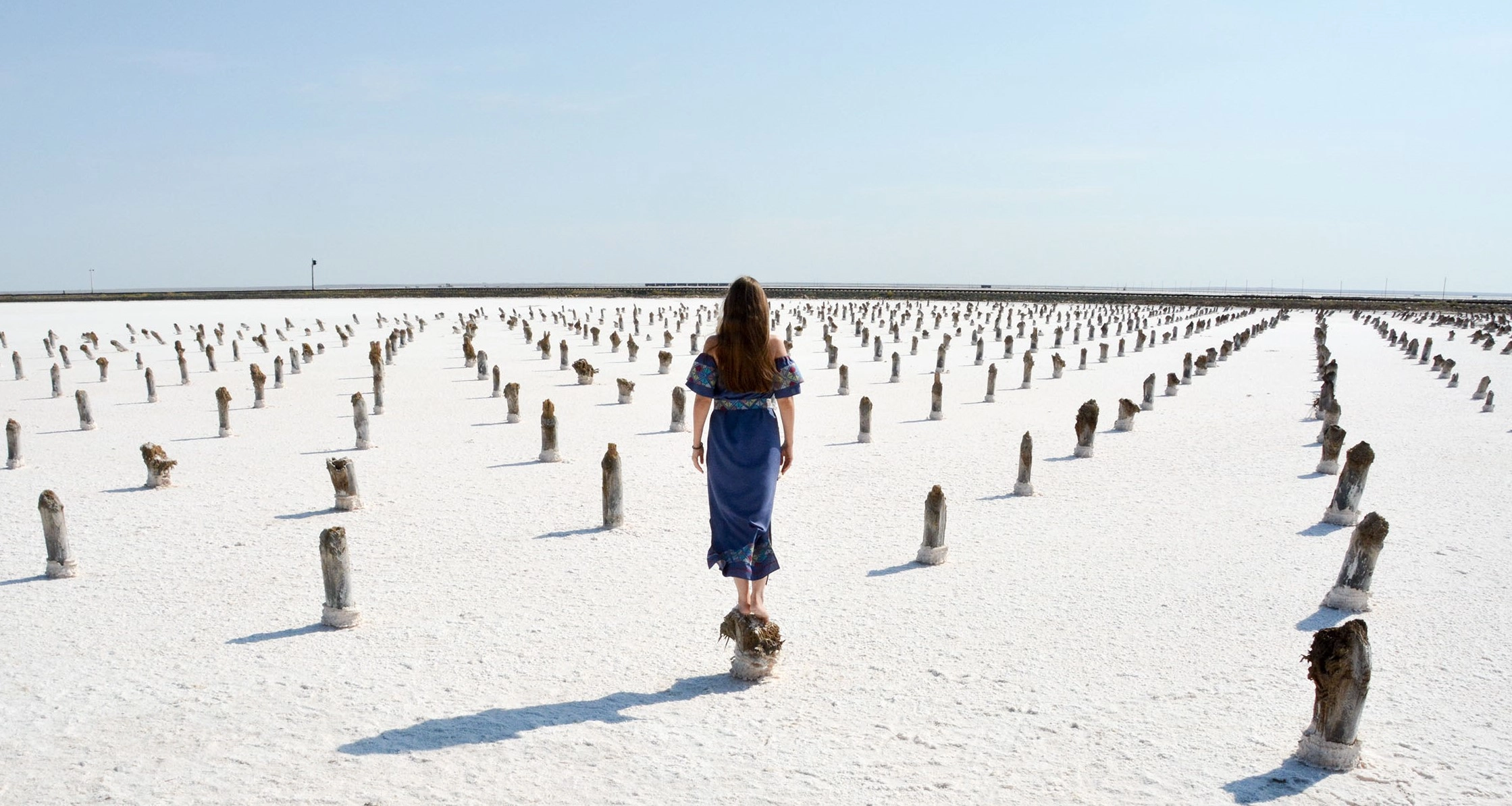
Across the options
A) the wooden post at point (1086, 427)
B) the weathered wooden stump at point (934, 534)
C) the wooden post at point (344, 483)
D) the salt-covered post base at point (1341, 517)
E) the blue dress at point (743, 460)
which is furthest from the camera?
the wooden post at point (1086, 427)

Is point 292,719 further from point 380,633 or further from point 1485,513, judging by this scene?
point 1485,513

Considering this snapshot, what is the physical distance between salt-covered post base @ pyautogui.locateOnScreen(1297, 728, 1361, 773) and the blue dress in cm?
292

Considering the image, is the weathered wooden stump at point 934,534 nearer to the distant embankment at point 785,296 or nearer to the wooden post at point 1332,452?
the wooden post at point 1332,452

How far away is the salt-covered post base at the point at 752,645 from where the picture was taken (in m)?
5.55

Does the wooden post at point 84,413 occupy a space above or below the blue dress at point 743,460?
below

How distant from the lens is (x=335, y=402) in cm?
1889

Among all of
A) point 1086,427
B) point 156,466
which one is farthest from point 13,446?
point 1086,427

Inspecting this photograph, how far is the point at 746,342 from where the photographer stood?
5219mm

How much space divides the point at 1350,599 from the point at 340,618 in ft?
23.4

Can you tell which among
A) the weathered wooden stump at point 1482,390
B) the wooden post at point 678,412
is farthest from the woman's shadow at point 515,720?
the weathered wooden stump at point 1482,390

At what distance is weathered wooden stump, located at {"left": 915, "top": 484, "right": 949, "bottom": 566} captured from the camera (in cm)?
807

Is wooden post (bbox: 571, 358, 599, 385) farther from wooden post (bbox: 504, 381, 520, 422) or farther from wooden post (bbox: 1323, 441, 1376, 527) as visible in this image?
wooden post (bbox: 1323, 441, 1376, 527)

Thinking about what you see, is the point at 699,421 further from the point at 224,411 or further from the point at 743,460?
the point at 224,411

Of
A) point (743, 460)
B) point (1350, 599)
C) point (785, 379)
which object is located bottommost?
point (1350, 599)
